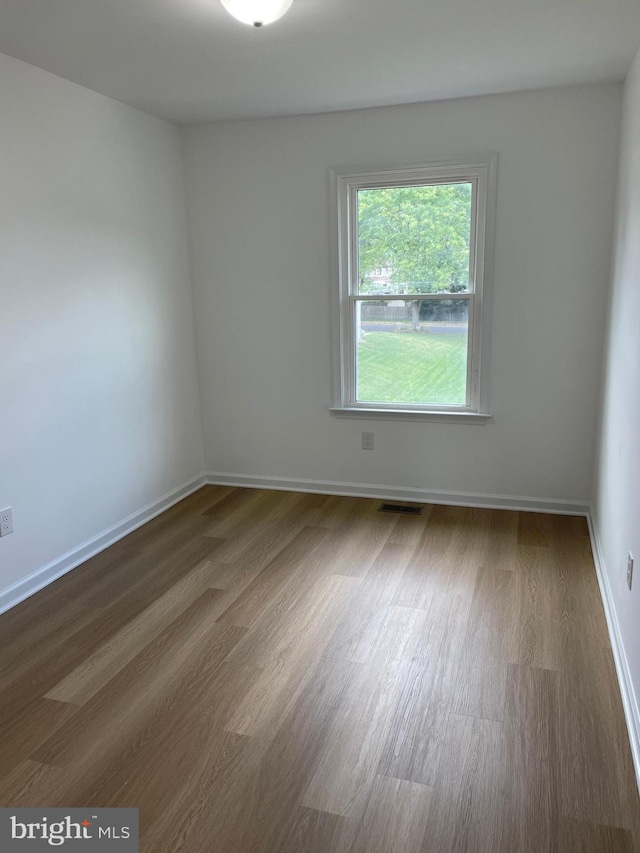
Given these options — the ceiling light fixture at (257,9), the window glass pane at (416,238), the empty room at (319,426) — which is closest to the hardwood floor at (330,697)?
the empty room at (319,426)

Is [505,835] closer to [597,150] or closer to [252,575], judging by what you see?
[252,575]

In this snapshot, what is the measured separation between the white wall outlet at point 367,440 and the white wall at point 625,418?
1.40 meters

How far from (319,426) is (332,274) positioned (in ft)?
3.33

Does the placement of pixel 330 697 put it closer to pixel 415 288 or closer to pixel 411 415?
pixel 411 415

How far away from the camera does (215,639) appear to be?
2.50 meters

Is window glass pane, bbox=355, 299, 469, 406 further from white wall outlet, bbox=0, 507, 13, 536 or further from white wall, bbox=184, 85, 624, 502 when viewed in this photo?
white wall outlet, bbox=0, 507, 13, 536

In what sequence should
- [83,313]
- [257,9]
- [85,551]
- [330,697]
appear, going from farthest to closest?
[85,551] < [83,313] < [330,697] < [257,9]

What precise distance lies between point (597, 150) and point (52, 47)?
2721mm

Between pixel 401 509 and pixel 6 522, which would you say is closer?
pixel 6 522

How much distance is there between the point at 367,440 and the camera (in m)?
4.01

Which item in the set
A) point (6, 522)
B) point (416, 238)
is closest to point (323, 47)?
point (416, 238)

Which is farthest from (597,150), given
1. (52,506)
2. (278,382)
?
(52,506)

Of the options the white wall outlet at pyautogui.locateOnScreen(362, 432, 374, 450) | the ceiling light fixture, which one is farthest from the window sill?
the ceiling light fixture

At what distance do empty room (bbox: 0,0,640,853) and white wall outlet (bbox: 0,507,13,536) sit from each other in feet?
0.04
